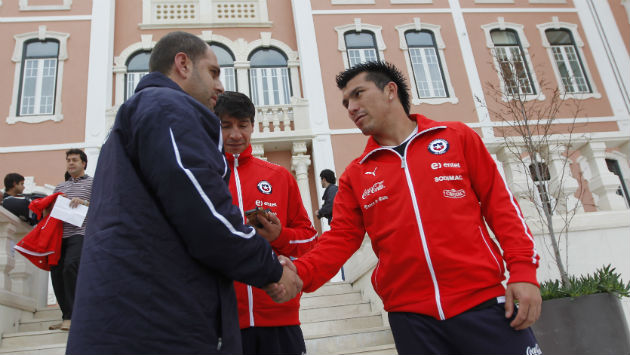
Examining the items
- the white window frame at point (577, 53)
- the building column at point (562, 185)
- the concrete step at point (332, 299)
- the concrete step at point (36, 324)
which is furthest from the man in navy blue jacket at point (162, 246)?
the white window frame at point (577, 53)

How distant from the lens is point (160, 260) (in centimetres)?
154

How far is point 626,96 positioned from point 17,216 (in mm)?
17067

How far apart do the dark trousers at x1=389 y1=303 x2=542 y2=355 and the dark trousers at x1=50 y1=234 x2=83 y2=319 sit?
453 cm

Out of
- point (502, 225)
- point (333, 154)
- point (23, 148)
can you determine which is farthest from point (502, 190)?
point (23, 148)

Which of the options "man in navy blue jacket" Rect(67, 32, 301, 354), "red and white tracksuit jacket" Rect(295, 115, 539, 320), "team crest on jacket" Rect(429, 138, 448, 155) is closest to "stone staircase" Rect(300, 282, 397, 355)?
"red and white tracksuit jacket" Rect(295, 115, 539, 320)

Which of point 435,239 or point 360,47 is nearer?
point 435,239

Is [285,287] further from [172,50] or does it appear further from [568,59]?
[568,59]

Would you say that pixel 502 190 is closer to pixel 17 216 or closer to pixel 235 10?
pixel 17 216

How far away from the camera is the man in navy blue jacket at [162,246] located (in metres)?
1.48

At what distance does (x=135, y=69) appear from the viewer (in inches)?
560

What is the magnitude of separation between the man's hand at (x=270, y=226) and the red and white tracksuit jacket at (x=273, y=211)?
9cm

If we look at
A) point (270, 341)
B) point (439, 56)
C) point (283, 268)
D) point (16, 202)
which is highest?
point (439, 56)

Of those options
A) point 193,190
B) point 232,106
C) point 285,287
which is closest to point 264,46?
point 232,106

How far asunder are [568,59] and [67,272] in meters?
16.2
